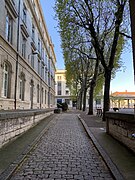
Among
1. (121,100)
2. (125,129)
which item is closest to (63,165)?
(125,129)

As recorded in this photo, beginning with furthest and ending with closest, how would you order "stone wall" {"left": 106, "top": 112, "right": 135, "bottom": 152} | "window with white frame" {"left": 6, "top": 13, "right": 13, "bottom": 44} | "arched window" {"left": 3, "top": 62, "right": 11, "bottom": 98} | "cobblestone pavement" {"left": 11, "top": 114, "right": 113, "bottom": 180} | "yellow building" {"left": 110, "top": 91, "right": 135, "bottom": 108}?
"yellow building" {"left": 110, "top": 91, "right": 135, "bottom": 108}
"window with white frame" {"left": 6, "top": 13, "right": 13, "bottom": 44}
"arched window" {"left": 3, "top": 62, "right": 11, "bottom": 98}
"stone wall" {"left": 106, "top": 112, "right": 135, "bottom": 152}
"cobblestone pavement" {"left": 11, "top": 114, "right": 113, "bottom": 180}

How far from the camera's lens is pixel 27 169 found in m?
4.77

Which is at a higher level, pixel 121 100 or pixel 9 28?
pixel 9 28

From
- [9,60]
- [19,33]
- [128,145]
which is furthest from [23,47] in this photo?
[128,145]

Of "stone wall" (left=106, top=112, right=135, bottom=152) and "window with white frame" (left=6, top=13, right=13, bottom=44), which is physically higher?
"window with white frame" (left=6, top=13, right=13, bottom=44)

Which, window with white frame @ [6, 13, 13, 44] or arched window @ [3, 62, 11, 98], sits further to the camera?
window with white frame @ [6, 13, 13, 44]

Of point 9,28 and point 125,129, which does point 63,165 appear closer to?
point 125,129

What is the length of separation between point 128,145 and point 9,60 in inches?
502

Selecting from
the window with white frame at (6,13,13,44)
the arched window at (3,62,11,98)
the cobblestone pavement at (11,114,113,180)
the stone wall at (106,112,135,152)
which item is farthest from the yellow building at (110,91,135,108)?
the cobblestone pavement at (11,114,113,180)

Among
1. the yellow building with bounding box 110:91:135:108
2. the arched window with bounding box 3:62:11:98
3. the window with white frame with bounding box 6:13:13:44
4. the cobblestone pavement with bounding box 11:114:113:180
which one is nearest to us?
the cobblestone pavement with bounding box 11:114:113:180

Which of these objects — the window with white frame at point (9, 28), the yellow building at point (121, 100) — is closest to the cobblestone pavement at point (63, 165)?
the window with white frame at point (9, 28)

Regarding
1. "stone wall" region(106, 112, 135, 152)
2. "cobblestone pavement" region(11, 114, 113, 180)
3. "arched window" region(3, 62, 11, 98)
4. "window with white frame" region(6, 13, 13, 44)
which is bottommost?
"cobblestone pavement" region(11, 114, 113, 180)

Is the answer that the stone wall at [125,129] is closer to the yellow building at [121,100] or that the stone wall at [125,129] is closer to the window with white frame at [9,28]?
the window with white frame at [9,28]

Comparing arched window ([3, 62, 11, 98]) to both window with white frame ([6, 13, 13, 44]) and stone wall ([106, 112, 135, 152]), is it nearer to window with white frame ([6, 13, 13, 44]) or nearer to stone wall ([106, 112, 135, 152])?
window with white frame ([6, 13, 13, 44])
